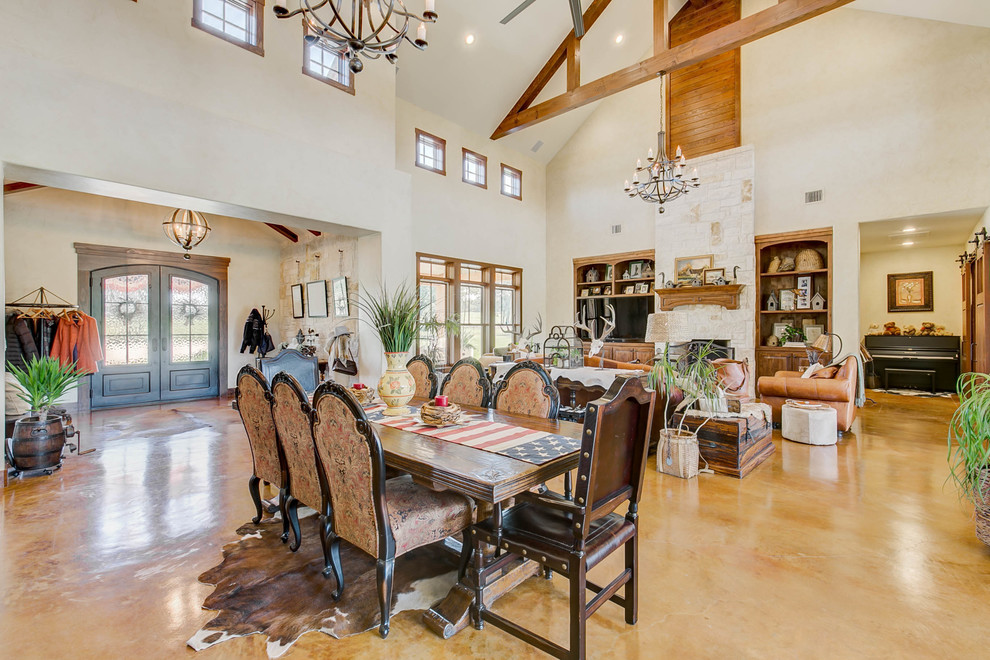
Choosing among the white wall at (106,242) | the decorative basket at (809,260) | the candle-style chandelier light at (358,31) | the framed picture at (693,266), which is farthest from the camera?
the framed picture at (693,266)

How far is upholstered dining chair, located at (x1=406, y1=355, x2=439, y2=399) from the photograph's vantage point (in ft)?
11.5

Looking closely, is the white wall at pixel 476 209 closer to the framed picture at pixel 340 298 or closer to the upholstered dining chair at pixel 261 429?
the framed picture at pixel 340 298

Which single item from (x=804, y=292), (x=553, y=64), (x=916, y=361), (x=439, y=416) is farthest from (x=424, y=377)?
(x=916, y=361)

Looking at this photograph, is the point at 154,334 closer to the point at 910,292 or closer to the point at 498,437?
the point at 498,437

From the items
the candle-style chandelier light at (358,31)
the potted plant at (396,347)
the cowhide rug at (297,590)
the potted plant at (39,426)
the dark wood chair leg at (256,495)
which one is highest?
the candle-style chandelier light at (358,31)

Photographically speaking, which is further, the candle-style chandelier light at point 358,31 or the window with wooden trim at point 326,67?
the window with wooden trim at point 326,67

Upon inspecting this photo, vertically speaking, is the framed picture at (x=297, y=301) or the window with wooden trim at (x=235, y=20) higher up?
the window with wooden trim at (x=235, y=20)

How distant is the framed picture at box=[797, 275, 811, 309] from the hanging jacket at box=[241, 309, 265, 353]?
8846mm

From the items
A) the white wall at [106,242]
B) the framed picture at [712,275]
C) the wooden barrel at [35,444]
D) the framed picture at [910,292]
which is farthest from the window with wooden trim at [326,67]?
the framed picture at [910,292]

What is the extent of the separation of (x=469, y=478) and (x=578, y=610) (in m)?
0.57

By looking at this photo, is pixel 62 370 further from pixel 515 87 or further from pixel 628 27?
pixel 628 27

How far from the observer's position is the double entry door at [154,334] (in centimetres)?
657

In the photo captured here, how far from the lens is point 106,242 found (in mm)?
6523

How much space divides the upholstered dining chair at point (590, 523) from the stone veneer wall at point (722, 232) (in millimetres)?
5885
